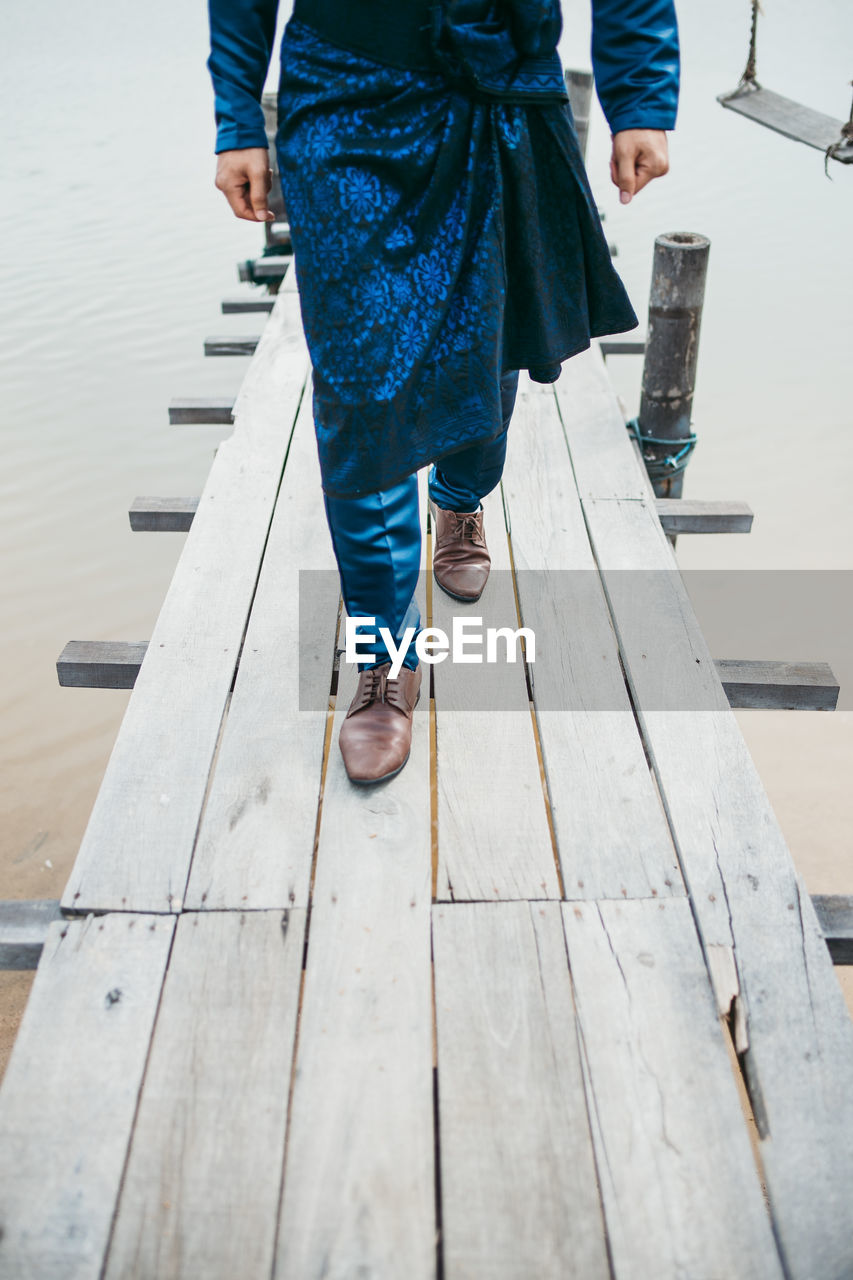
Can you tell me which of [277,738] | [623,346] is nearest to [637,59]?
[277,738]

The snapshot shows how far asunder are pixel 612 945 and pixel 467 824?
13.7 inches

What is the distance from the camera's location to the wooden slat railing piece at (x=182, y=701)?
1.56 m

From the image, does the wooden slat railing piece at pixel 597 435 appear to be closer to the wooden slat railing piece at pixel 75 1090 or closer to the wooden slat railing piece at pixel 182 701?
the wooden slat railing piece at pixel 182 701

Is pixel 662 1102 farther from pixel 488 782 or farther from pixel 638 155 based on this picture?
pixel 638 155

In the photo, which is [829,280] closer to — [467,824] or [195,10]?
[467,824]

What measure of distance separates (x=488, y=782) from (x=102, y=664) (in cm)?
102

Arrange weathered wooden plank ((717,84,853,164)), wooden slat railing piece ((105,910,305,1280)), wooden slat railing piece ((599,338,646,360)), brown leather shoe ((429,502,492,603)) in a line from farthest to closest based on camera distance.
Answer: wooden slat railing piece ((599,338,646,360)), weathered wooden plank ((717,84,853,164)), brown leather shoe ((429,502,492,603)), wooden slat railing piece ((105,910,305,1280))

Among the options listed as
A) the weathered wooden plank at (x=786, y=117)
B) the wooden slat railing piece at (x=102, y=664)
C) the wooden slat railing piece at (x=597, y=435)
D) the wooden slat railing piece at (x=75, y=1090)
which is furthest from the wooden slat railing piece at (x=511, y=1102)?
the weathered wooden plank at (x=786, y=117)

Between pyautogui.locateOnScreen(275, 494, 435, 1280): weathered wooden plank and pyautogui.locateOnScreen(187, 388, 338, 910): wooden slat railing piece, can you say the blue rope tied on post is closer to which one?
pyautogui.locateOnScreen(187, 388, 338, 910): wooden slat railing piece

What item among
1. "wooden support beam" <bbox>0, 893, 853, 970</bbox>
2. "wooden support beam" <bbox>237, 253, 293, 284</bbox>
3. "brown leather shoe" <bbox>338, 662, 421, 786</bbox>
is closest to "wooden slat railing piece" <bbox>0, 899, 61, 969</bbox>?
"wooden support beam" <bbox>0, 893, 853, 970</bbox>

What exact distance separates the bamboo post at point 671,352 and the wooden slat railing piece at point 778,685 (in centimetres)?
152

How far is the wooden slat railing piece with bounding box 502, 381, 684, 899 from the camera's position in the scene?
1.58 m

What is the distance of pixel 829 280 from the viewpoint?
9.52 metres

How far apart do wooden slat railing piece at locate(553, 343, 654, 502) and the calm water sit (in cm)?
151
